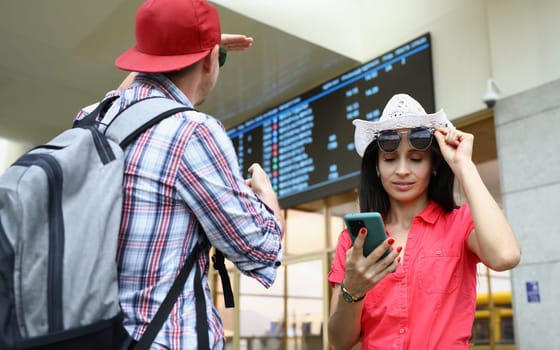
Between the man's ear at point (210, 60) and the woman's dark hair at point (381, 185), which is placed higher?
the man's ear at point (210, 60)

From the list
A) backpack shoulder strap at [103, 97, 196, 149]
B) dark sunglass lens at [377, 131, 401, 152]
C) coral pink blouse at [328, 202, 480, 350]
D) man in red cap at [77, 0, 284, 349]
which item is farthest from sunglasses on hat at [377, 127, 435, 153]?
backpack shoulder strap at [103, 97, 196, 149]

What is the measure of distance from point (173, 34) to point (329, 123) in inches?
162

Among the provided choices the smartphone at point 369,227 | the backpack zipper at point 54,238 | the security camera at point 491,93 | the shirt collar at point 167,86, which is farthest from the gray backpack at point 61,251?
the security camera at point 491,93

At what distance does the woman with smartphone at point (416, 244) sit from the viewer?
55.8 inches

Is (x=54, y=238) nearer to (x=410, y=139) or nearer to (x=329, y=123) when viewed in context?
(x=410, y=139)

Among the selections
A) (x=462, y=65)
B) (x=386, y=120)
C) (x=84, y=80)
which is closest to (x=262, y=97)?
(x=84, y=80)

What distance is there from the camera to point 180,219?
109 centimetres

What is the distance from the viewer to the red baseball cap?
1212mm

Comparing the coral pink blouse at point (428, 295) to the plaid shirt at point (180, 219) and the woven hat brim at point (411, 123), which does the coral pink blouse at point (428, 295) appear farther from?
the plaid shirt at point (180, 219)

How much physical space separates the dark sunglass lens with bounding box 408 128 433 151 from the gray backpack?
0.88 meters

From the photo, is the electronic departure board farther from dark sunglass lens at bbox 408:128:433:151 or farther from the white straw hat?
dark sunglass lens at bbox 408:128:433:151

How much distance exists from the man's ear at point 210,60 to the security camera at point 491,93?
10.7 feet

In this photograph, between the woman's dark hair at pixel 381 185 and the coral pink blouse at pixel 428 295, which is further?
the woman's dark hair at pixel 381 185

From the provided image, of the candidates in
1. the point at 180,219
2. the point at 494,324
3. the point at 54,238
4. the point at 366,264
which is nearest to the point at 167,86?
the point at 180,219
